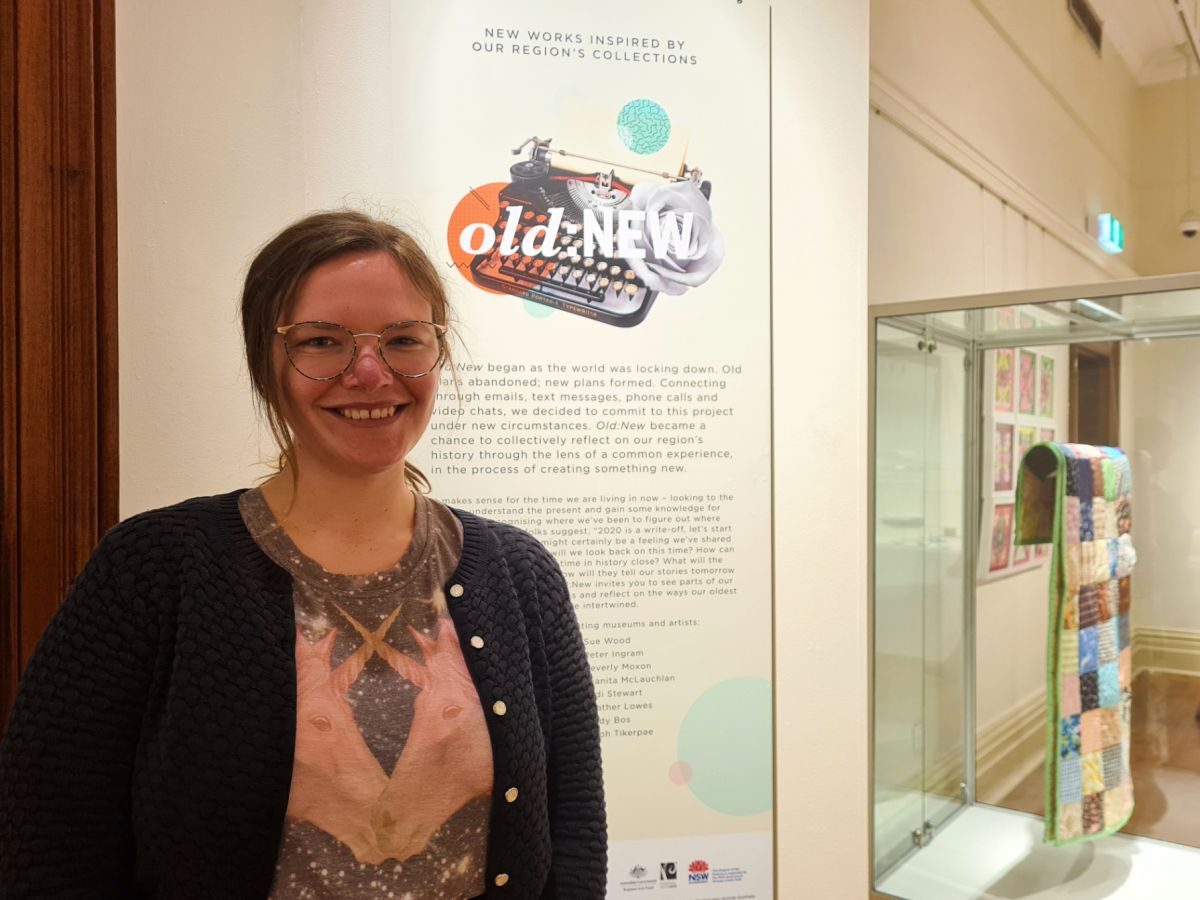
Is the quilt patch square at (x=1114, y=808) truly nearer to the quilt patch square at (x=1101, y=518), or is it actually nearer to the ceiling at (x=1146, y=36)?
the quilt patch square at (x=1101, y=518)

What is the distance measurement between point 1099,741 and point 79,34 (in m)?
2.64

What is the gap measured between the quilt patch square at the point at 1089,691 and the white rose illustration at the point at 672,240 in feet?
4.51

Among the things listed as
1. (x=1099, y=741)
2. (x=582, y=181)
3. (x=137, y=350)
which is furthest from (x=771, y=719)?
(x=137, y=350)

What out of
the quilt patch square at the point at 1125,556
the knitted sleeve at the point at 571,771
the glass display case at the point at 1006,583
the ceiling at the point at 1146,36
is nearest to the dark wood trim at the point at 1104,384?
the glass display case at the point at 1006,583

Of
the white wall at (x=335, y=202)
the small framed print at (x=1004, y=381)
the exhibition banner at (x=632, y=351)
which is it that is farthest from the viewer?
the small framed print at (x=1004, y=381)

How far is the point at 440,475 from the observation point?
1.90m

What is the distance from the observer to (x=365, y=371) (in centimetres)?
110

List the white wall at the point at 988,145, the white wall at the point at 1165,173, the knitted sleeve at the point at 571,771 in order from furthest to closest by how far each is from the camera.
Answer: the white wall at the point at 1165,173 < the white wall at the point at 988,145 < the knitted sleeve at the point at 571,771

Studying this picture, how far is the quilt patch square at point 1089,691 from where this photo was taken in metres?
2.27

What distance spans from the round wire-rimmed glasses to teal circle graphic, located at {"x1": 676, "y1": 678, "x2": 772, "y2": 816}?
1.21 metres

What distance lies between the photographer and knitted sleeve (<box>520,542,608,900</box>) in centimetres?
124

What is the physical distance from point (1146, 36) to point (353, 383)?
4.74 meters

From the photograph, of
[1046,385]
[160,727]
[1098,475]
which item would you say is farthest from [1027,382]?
[160,727]

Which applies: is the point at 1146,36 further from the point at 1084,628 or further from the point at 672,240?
the point at 672,240
